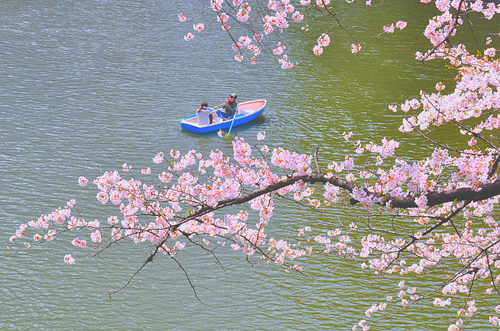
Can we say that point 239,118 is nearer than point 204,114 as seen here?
No

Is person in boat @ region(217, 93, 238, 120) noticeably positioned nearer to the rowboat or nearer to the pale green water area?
the rowboat

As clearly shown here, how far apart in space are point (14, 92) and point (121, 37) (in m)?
7.43

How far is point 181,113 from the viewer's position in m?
17.0

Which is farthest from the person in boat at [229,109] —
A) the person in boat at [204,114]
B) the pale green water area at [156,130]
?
the pale green water area at [156,130]

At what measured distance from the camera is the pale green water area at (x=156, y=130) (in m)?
8.92

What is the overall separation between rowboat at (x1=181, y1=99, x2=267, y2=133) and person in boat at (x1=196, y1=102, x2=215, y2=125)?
0.18 metres

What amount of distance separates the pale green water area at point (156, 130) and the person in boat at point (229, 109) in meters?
0.89

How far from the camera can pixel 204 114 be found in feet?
52.8

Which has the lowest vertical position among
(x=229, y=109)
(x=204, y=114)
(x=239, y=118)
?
(x=204, y=114)

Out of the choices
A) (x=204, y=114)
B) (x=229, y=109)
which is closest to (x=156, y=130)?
(x=204, y=114)

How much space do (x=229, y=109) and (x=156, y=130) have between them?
2463mm

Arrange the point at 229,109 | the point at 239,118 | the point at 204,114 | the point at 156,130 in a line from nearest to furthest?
the point at 156,130
the point at 204,114
the point at 229,109
the point at 239,118

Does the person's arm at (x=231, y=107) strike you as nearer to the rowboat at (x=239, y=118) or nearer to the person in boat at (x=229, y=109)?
the person in boat at (x=229, y=109)

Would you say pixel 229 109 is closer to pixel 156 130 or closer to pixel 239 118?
pixel 239 118
